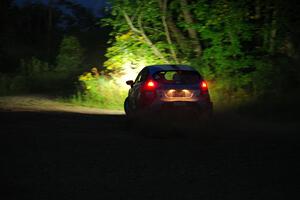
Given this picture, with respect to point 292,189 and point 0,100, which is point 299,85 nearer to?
point 0,100

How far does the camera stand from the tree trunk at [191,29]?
72.7 feet

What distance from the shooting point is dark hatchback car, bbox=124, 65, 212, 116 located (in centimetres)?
1437

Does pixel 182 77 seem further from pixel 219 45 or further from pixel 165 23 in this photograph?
pixel 165 23

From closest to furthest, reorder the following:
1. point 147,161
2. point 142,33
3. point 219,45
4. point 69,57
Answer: point 147,161, point 219,45, point 142,33, point 69,57

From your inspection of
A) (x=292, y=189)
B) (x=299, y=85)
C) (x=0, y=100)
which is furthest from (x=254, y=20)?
(x=292, y=189)

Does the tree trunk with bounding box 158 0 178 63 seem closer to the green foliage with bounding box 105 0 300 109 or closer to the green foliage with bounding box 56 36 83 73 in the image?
the green foliage with bounding box 105 0 300 109

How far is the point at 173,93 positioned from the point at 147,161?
15.5ft

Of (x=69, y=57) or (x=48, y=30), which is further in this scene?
(x=48, y=30)

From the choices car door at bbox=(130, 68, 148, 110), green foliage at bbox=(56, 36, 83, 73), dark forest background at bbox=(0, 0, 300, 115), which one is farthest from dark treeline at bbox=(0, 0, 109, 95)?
car door at bbox=(130, 68, 148, 110)

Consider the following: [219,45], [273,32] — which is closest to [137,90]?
[219,45]

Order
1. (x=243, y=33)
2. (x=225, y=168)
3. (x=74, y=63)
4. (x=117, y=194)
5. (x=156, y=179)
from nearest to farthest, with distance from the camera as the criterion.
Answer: (x=117, y=194), (x=156, y=179), (x=225, y=168), (x=243, y=33), (x=74, y=63)

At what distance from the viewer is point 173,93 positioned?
14.4 meters

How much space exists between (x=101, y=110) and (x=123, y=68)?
10.2 feet

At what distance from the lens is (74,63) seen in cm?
3900
